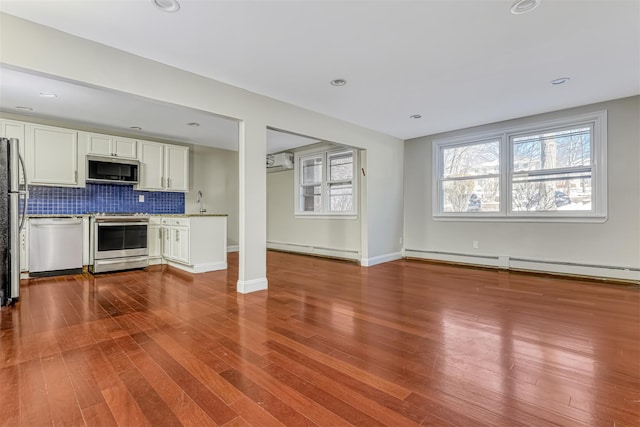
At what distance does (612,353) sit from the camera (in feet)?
6.85

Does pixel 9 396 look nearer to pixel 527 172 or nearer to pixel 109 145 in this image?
pixel 109 145

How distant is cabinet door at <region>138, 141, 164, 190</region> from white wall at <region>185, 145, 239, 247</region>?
0.90 meters

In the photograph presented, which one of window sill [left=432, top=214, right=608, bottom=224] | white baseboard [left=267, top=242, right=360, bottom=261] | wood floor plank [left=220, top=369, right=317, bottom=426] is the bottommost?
wood floor plank [left=220, top=369, right=317, bottom=426]

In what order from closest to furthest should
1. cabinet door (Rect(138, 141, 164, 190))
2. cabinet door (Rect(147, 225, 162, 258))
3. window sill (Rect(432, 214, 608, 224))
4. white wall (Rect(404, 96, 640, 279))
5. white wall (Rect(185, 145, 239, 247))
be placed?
white wall (Rect(404, 96, 640, 279)), window sill (Rect(432, 214, 608, 224)), cabinet door (Rect(147, 225, 162, 258)), cabinet door (Rect(138, 141, 164, 190)), white wall (Rect(185, 145, 239, 247))

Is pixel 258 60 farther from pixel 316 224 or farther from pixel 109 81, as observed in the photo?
pixel 316 224

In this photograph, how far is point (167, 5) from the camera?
2184 millimetres

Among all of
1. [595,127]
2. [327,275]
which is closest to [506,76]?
[595,127]

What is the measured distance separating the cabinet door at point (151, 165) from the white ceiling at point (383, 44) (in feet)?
10.1

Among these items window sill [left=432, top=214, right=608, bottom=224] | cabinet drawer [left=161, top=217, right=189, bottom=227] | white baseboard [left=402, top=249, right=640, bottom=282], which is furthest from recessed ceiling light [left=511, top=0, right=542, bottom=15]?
cabinet drawer [left=161, top=217, right=189, bottom=227]

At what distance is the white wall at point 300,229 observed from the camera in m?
5.94

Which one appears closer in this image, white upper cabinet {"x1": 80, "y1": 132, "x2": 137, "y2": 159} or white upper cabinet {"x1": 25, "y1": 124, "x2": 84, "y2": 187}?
white upper cabinet {"x1": 25, "y1": 124, "x2": 84, "y2": 187}

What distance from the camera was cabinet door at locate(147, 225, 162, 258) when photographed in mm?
5406

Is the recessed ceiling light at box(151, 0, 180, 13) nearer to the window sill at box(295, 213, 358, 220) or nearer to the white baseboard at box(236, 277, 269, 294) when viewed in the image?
the white baseboard at box(236, 277, 269, 294)

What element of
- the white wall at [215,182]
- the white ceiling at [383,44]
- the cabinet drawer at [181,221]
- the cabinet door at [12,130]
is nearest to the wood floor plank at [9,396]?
the white ceiling at [383,44]
